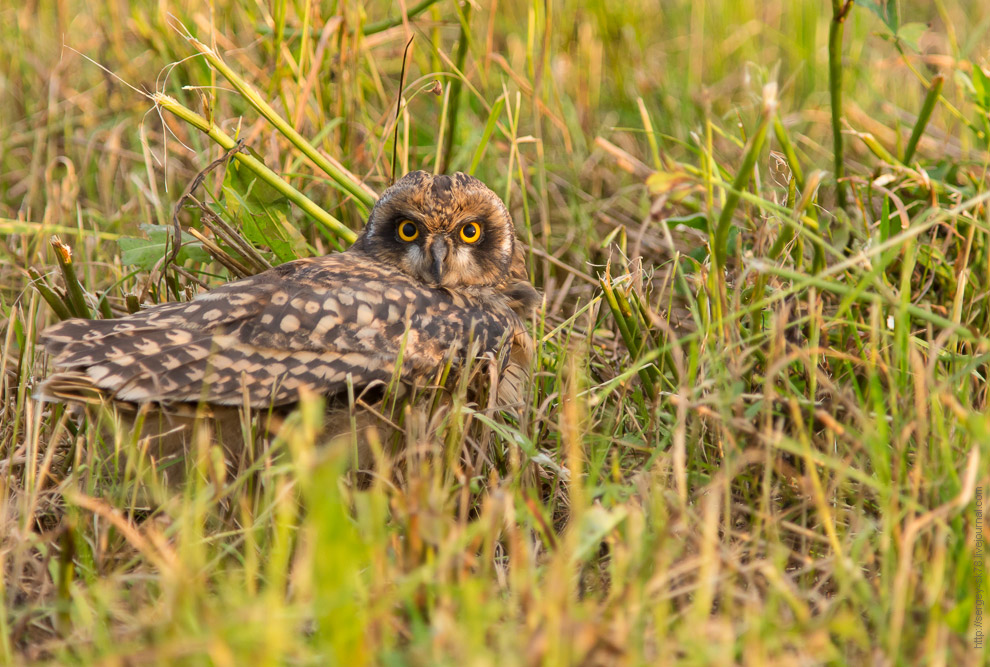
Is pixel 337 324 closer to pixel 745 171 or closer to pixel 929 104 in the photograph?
pixel 745 171

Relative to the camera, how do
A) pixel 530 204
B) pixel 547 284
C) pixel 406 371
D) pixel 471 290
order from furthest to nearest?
pixel 530 204 → pixel 547 284 → pixel 471 290 → pixel 406 371

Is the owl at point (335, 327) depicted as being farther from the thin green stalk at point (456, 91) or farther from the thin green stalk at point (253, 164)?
the thin green stalk at point (456, 91)

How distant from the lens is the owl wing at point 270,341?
2340 millimetres

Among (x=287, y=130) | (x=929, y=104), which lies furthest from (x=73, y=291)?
(x=929, y=104)

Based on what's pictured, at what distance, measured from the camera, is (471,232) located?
308 cm

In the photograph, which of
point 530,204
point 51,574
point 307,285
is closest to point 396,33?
point 530,204

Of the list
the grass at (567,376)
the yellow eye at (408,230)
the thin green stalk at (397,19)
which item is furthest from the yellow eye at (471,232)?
the thin green stalk at (397,19)

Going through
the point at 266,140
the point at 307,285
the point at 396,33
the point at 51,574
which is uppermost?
the point at 396,33

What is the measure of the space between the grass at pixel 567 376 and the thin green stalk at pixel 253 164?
1 centimetres

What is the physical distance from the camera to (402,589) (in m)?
1.50

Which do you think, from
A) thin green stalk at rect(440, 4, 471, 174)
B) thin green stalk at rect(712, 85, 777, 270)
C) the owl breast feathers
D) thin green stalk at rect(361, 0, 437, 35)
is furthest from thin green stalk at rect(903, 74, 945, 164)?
thin green stalk at rect(361, 0, 437, 35)

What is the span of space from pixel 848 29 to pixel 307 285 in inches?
162

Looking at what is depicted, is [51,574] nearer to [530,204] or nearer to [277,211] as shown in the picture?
[277,211]

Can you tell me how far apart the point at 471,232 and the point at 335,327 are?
0.71 metres
